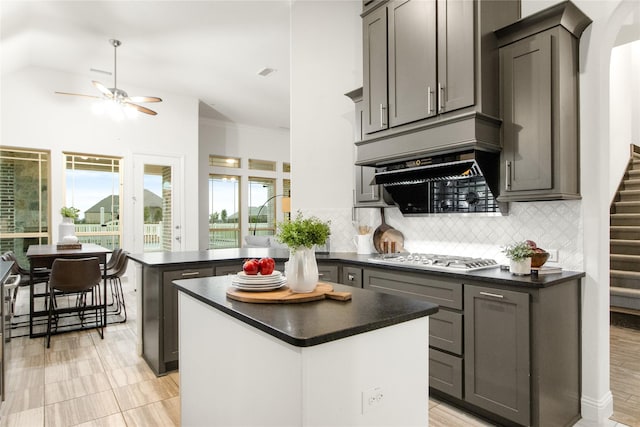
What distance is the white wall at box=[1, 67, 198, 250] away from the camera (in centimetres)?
578

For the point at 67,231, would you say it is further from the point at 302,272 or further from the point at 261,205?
the point at 261,205

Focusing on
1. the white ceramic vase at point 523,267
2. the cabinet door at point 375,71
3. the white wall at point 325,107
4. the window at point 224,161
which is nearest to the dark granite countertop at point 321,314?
the white ceramic vase at point 523,267

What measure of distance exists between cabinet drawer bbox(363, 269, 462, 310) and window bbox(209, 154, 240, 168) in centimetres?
672

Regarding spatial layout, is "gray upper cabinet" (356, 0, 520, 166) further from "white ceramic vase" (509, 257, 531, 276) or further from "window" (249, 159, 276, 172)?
"window" (249, 159, 276, 172)

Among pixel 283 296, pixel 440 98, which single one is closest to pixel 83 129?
pixel 440 98

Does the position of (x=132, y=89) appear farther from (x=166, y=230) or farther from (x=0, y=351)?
(x=0, y=351)

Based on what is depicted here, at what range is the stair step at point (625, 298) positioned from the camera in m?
4.51

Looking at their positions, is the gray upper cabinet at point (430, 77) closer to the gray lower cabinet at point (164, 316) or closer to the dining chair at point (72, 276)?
the gray lower cabinet at point (164, 316)

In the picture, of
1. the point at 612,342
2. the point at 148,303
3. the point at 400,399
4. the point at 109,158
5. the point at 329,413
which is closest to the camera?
the point at 329,413

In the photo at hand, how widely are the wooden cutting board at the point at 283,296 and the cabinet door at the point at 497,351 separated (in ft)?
3.70

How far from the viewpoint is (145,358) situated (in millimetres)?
3498

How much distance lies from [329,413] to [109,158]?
6.67 m

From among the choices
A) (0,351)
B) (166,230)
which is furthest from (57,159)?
(0,351)

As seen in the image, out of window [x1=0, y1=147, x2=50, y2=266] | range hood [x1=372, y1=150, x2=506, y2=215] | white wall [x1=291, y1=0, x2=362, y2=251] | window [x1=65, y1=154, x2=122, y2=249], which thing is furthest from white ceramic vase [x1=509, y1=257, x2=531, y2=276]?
window [x1=0, y1=147, x2=50, y2=266]
